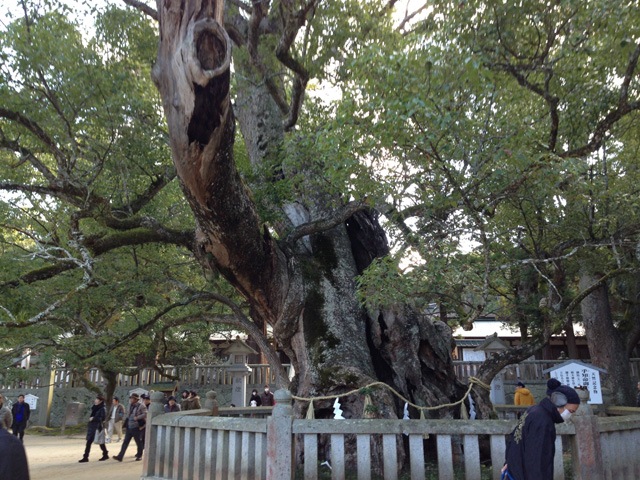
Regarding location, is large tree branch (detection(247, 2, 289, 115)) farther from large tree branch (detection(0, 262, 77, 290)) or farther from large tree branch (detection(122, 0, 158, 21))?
large tree branch (detection(0, 262, 77, 290))

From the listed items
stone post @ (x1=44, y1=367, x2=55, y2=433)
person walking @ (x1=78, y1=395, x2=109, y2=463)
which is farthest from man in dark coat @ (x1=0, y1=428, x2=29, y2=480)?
stone post @ (x1=44, y1=367, x2=55, y2=433)

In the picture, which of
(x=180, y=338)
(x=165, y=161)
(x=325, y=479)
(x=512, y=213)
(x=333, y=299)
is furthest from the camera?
(x=180, y=338)

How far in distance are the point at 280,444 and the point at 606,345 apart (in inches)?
526

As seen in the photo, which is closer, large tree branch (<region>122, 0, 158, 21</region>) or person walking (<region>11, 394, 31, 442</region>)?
large tree branch (<region>122, 0, 158, 21</region>)

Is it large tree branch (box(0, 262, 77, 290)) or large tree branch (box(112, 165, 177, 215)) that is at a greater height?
large tree branch (box(112, 165, 177, 215))

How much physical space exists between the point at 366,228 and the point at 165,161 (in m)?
4.25

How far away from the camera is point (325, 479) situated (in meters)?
6.03

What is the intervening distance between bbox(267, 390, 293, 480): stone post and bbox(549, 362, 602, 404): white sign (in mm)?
8206

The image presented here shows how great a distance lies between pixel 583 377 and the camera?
Result: 35.7 feet

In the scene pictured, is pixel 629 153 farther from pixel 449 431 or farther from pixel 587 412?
pixel 449 431

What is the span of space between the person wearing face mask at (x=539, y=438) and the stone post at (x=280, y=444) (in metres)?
2.08

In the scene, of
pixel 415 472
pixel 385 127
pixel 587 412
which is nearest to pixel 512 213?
pixel 385 127

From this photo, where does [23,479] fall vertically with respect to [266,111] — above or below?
below

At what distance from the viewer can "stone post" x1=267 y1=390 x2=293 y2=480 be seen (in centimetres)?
496
